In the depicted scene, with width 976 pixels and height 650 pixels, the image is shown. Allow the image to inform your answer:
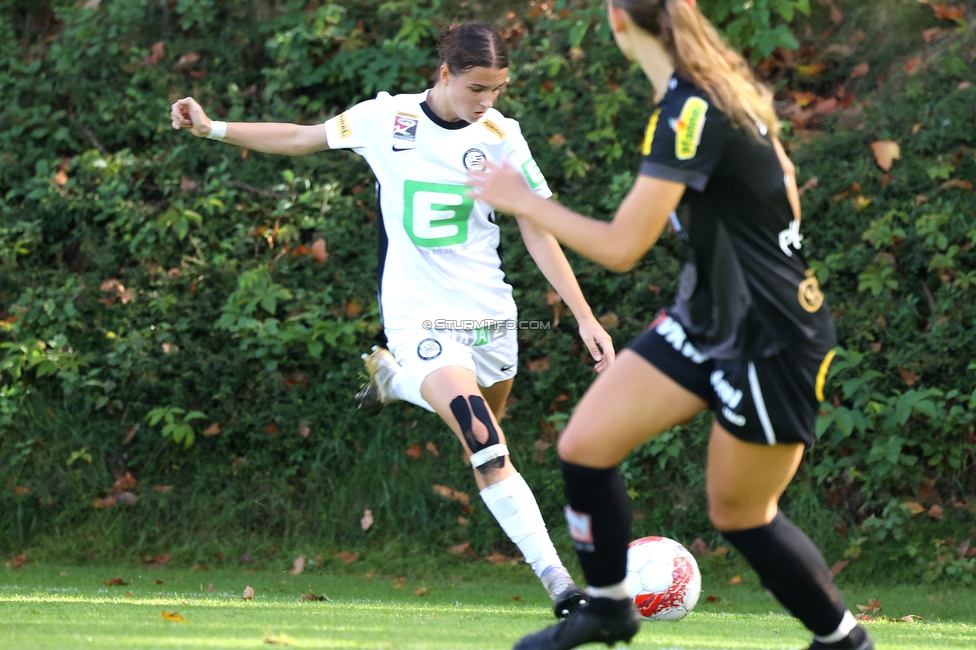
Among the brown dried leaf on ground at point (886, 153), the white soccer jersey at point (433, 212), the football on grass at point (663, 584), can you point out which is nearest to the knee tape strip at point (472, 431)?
the white soccer jersey at point (433, 212)

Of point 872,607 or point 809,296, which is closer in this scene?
point 809,296

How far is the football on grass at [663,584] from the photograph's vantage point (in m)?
4.64

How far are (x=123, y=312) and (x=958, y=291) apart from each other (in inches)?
220

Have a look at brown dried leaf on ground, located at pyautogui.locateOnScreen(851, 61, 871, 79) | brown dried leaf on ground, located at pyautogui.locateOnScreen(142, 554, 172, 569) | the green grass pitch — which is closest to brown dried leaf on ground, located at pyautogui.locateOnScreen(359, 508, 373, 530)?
the green grass pitch

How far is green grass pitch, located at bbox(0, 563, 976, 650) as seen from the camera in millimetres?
3781

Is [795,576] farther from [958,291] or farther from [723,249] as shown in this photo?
[958,291]

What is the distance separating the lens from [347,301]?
8055 millimetres

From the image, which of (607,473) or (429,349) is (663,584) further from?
(607,473)

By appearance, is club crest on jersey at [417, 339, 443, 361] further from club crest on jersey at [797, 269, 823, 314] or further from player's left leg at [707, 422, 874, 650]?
club crest on jersey at [797, 269, 823, 314]

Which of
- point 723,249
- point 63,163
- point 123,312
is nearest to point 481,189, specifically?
point 723,249

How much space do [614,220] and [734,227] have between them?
32cm

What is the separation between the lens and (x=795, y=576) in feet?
10.4

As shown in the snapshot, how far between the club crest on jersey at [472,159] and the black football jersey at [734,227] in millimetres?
1865

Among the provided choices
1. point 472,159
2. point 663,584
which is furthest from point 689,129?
point 663,584
